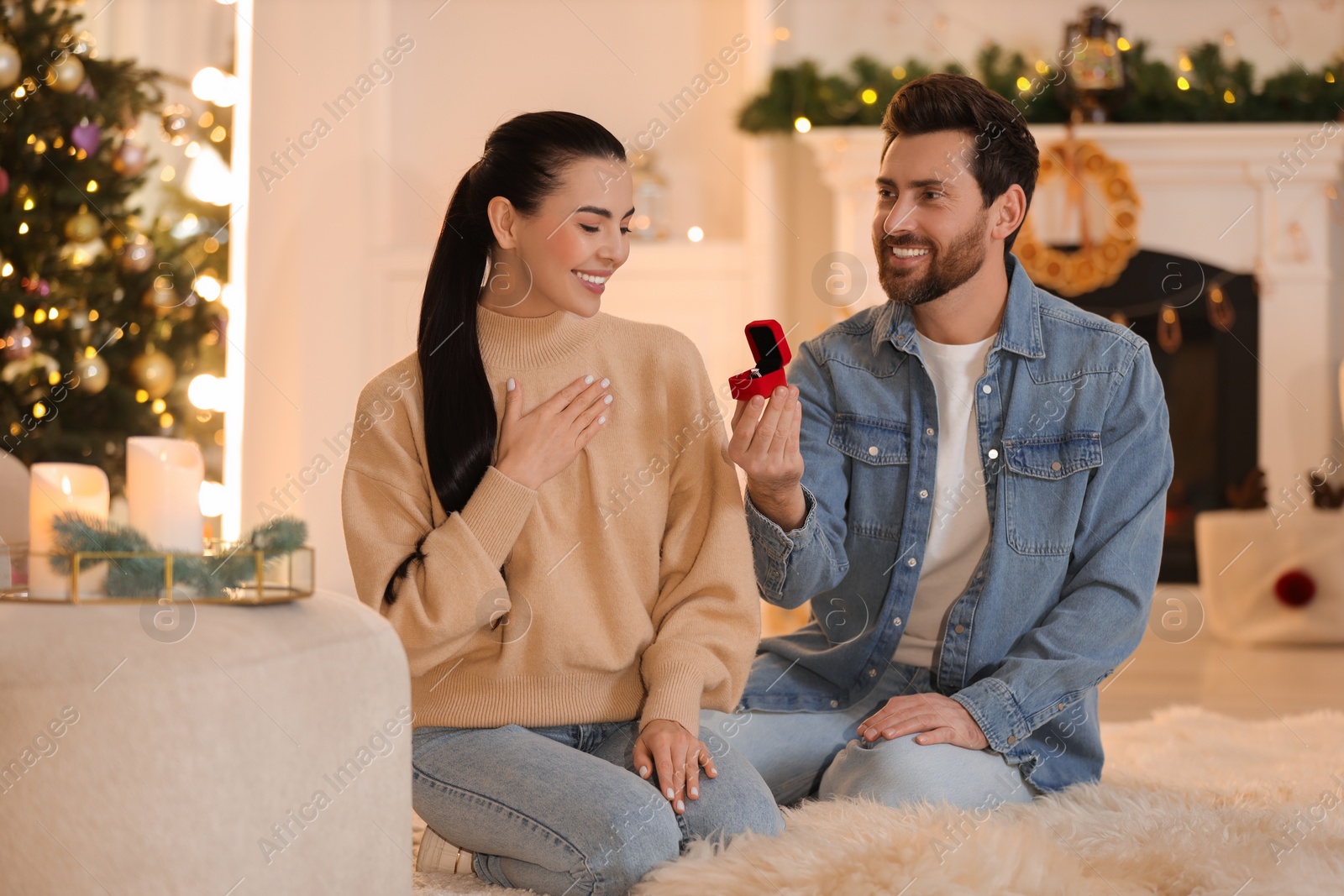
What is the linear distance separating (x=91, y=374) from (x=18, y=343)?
280 mm

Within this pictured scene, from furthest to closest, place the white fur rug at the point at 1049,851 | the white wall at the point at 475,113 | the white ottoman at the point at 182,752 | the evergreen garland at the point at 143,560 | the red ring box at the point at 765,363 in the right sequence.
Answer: the white wall at the point at 475,113 → the red ring box at the point at 765,363 → the white fur rug at the point at 1049,851 → the evergreen garland at the point at 143,560 → the white ottoman at the point at 182,752

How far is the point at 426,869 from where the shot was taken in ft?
5.25

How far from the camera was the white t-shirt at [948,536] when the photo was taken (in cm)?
186

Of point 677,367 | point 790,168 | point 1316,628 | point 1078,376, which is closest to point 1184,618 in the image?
point 1316,628

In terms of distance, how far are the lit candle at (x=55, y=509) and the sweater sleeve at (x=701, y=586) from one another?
0.66 meters

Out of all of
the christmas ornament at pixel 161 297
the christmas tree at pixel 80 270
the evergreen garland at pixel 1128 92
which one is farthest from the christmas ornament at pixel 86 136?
the evergreen garland at pixel 1128 92

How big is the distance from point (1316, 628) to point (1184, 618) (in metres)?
0.41

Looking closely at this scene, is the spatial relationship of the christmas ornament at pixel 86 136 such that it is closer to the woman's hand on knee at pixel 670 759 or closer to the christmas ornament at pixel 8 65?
the christmas ornament at pixel 8 65

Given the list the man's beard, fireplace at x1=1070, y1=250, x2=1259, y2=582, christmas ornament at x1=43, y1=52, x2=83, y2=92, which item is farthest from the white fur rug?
fireplace at x1=1070, y1=250, x2=1259, y2=582

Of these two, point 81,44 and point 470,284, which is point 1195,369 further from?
point 81,44

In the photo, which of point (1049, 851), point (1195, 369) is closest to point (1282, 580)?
point (1195, 369)

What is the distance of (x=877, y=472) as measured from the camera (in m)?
1.90

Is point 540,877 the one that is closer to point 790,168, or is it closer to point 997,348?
point 997,348

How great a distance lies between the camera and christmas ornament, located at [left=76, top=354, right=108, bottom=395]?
3.58m
